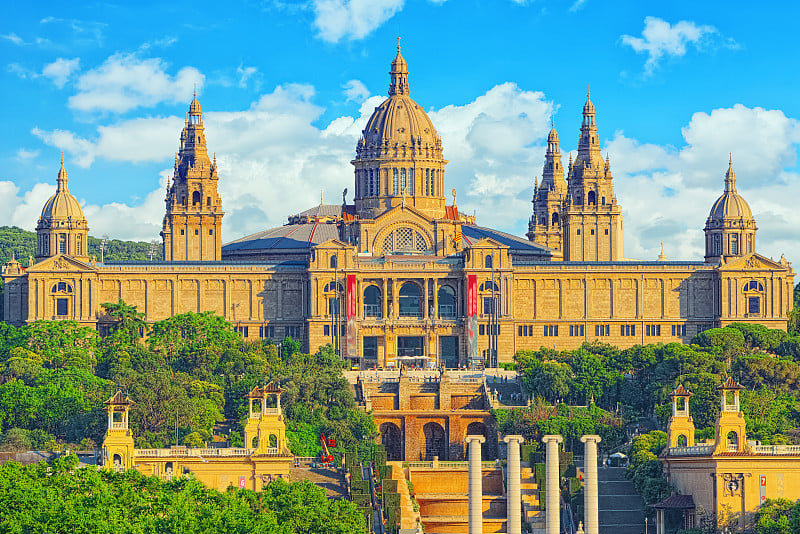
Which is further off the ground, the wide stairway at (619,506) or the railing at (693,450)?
the railing at (693,450)

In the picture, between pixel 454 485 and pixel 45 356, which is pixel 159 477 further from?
pixel 45 356

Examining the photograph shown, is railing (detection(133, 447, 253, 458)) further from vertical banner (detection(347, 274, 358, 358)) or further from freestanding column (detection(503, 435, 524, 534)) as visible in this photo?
vertical banner (detection(347, 274, 358, 358))

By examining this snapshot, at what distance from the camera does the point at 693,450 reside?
14488 cm

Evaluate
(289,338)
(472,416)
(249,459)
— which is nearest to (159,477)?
(249,459)

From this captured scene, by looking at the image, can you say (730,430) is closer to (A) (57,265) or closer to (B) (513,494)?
(B) (513,494)

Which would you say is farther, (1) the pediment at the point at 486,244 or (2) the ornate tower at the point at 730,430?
(1) the pediment at the point at 486,244

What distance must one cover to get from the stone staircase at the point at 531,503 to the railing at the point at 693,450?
8886 mm

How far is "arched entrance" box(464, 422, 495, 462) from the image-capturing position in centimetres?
17100

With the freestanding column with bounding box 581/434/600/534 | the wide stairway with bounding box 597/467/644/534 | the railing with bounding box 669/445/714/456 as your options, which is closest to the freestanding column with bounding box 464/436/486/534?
the freestanding column with bounding box 581/434/600/534

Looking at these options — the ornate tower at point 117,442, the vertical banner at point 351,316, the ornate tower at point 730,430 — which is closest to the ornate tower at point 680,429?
the ornate tower at point 730,430

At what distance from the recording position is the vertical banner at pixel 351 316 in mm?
196375

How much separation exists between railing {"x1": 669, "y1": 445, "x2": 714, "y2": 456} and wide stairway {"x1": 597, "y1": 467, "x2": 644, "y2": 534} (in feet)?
12.9

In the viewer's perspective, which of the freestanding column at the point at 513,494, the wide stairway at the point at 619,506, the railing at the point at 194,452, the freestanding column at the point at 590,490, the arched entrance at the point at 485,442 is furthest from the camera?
the arched entrance at the point at 485,442

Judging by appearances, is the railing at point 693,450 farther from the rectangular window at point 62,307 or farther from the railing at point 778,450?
the rectangular window at point 62,307
